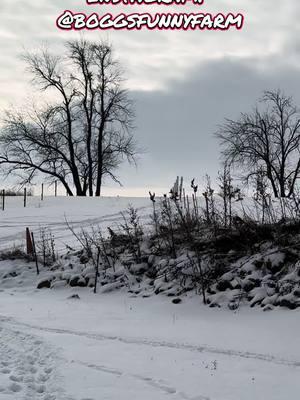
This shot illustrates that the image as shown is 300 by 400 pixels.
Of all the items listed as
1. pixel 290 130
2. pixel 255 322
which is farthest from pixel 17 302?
pixel 290 130

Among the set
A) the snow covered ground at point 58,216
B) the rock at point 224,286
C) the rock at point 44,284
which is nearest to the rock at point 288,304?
the rock at point 224,286

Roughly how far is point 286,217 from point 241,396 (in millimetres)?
6230

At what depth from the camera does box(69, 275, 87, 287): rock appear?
1127 cm

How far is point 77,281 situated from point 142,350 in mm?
5038

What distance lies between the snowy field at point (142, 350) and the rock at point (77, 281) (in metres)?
0.84

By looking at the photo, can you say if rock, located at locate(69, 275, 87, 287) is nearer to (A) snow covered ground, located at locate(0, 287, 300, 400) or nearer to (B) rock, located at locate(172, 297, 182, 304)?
(A) snow covered ground, located at locate(0, 287, 300, 400)

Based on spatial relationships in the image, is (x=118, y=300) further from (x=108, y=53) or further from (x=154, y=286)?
(x=108, y=53)

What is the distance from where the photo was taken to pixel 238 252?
9992mm

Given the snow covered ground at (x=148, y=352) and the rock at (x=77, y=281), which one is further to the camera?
the rock at (x=77, y=281)

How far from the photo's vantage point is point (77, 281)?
11336mm

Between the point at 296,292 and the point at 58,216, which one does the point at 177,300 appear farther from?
the point at 58,216

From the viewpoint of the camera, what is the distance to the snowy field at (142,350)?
506 centimetres

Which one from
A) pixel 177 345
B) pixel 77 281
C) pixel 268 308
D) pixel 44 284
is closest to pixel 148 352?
pixel 177 345

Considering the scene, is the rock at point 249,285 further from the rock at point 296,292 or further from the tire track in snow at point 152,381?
the tire track in snow at point 152,381
